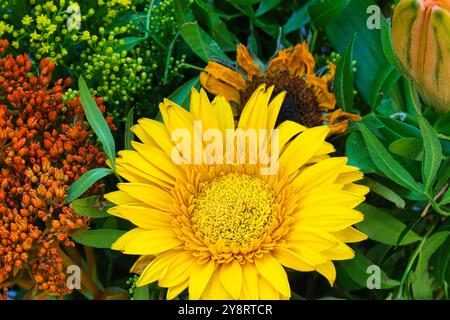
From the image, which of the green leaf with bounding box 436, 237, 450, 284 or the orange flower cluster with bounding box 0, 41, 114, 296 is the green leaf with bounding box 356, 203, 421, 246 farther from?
the orange flower cluster with bounding box 0, 41, 114, 296

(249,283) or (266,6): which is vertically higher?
(266,6)

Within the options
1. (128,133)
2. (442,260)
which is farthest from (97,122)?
(442,260)

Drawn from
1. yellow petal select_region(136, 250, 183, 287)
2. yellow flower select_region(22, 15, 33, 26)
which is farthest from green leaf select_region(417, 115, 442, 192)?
yellow flower select_region(22, 15, 33, 26)

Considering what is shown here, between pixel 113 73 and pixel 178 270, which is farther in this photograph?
pixel 113 73

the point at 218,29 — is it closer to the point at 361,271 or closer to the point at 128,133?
the point at 128,133

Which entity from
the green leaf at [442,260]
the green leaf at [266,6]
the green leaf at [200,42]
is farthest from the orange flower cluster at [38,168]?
the green leaf at [442,260]

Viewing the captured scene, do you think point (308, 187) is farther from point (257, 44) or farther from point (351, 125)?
point (257, 44)
